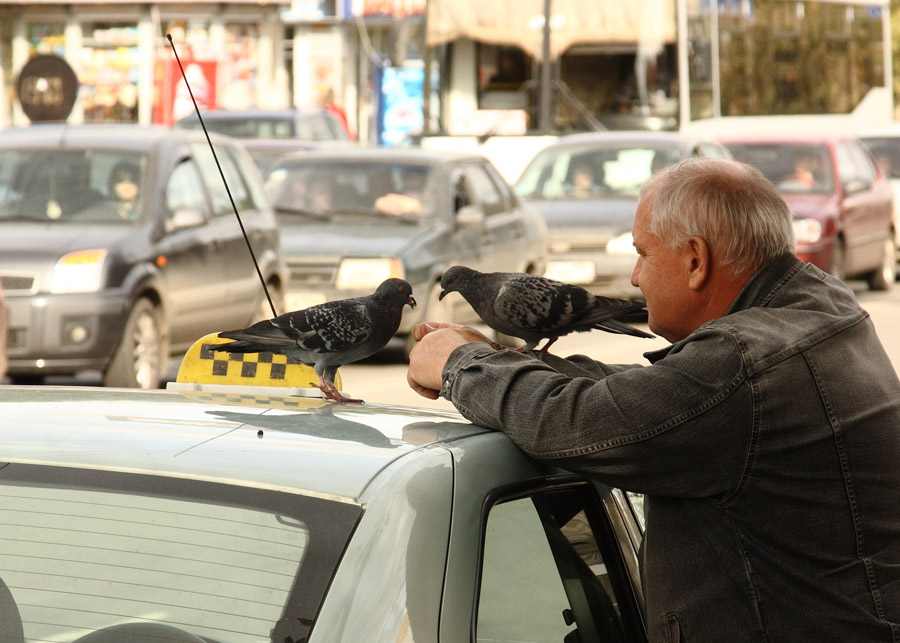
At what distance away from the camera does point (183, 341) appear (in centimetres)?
1062

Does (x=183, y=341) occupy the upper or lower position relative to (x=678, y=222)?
lower

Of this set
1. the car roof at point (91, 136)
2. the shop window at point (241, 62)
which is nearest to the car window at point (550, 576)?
the car roof at point (91, 136)

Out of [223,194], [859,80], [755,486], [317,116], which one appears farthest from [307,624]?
[859,80]

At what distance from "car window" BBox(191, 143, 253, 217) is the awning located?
32.1ft

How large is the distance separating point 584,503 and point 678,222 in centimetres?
55

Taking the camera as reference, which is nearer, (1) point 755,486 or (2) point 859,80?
(1) point 755,486

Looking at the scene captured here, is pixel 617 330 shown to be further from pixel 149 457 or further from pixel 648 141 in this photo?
pixel 648 141

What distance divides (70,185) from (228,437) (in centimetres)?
848

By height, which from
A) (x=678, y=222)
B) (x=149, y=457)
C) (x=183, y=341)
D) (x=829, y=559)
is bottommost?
(x=183, y=341)

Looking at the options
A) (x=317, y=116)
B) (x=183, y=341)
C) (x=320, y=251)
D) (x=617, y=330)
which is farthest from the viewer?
(x=317, y=116)

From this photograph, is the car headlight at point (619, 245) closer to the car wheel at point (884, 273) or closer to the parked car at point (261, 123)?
the car wheel at point (884, 273)

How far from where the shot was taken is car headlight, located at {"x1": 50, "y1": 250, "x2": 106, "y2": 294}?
9477mm

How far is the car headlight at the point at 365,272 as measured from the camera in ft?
38.1

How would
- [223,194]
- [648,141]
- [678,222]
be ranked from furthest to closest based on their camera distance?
1. [648,141]
2. [223,194]
3. [678,222]
